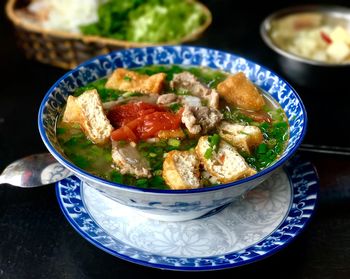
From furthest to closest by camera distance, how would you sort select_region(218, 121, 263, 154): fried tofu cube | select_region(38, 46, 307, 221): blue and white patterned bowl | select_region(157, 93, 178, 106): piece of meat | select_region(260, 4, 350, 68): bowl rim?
select_region(260, 4, 350, 68): bowl rim → select_region(157, 93, 178, 106): piece of meat → select_region(218, 121, 263, 154): fried tofu cube → select_region(38, 46, 307, 221): blue and white patterned bowl

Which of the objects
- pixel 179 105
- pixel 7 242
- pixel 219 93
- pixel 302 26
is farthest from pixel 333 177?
pixel 302 26

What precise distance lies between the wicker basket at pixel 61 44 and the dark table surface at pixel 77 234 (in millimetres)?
272

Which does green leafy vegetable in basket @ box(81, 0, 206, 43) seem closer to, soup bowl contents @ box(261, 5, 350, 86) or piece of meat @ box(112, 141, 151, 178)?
soup bowl contents @ box(261, 5, 350, 86)

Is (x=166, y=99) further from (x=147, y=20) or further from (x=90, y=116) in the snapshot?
(x=147, y=20)

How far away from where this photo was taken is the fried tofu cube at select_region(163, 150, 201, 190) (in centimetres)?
191

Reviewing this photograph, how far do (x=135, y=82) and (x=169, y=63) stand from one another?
33 cm

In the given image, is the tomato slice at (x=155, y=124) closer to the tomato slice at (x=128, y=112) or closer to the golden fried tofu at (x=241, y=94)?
the tomato slice at (x=128, y=112)

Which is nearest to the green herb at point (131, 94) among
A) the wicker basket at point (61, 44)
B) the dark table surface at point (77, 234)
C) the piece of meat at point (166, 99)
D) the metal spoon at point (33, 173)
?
the piece of meat at point (166, 99)

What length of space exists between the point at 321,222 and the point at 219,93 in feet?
2.67

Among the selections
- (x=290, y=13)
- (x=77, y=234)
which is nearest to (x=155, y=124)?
(x=77, y=234)

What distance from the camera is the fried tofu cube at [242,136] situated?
7.00 feet

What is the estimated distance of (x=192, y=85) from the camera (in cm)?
251

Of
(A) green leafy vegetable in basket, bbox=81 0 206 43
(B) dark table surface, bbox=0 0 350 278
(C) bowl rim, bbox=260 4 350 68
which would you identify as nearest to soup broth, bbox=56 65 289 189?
(B) dark table surface, bbox=0 0 350 278

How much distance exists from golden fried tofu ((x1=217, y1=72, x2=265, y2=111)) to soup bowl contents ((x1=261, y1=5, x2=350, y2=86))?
3.31ft
